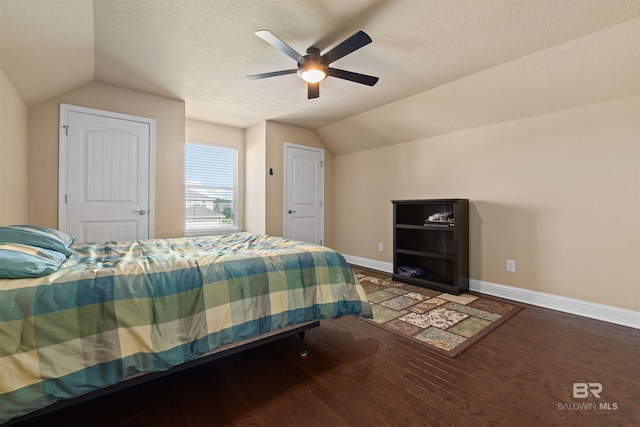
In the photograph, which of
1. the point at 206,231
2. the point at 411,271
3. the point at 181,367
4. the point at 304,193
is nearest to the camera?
the point at 181,367

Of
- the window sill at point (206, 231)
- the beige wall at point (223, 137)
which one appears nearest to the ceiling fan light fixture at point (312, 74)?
the beige wall at point (223, 137)

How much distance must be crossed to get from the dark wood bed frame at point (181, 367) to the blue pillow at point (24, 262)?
589mm

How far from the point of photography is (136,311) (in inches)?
54.0

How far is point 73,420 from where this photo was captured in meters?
1.42

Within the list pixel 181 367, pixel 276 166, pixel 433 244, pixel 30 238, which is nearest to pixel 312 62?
pixel 30 238

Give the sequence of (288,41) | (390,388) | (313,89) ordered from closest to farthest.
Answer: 1. (390,388)
2. (288,41)
3. (313,89)

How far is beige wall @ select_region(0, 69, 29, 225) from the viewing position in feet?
7.11

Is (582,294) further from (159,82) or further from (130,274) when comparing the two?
(159,82)

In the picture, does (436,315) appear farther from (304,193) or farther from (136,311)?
(304,193)

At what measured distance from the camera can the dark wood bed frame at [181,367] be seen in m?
1.23

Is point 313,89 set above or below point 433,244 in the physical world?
above

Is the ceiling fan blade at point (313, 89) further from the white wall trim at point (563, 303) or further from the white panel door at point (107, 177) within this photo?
the white wall trim at point (563, 303)

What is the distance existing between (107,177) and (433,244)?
4.27m

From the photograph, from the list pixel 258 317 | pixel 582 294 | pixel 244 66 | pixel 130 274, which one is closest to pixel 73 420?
pixel 130 274
